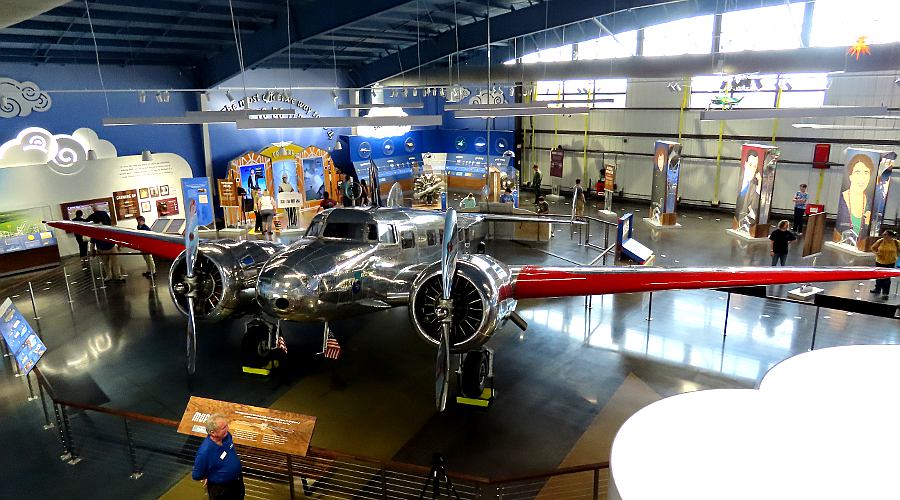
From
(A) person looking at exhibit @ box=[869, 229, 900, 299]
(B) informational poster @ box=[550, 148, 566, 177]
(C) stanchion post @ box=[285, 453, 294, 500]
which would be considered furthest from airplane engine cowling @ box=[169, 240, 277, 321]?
(B) informational poster @ box=[550, 148, 566, 177]

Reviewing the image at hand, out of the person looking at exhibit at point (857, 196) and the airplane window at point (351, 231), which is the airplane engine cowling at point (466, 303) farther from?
the person looking at exhibit at point (857, 196)

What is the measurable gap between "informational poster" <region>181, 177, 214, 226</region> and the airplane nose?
13603 millimetres

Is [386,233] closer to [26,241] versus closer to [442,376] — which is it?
[442,376]

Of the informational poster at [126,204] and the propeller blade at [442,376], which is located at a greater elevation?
the informational poster at [126,204]

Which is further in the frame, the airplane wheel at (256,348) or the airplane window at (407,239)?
the airplane window at (407,239)

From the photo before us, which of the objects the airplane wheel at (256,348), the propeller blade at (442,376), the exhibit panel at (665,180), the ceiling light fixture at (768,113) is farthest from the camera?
the exhibit panel at (665,180)

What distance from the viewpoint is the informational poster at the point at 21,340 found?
8820 mm

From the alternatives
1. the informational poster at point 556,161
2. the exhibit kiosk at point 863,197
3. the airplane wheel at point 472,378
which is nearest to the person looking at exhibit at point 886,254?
the exhibit kiosk at point 863,197

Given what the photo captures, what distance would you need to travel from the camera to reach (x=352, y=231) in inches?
421

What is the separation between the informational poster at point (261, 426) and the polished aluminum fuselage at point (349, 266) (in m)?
2.16

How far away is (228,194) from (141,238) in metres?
9.95

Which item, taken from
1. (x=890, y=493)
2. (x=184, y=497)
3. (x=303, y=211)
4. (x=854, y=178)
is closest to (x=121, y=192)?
(x=303, y=211)

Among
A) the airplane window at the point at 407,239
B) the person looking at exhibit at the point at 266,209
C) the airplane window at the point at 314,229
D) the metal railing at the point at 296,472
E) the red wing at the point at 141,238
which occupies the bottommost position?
the metal railing at the point at 296,472

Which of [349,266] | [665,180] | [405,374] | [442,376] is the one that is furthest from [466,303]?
[665,180]
